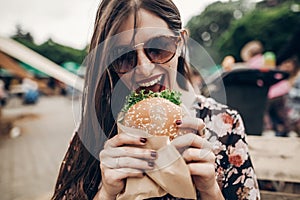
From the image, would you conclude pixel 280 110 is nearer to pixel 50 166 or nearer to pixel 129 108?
pixel 50 166

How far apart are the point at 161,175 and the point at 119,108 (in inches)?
7.2

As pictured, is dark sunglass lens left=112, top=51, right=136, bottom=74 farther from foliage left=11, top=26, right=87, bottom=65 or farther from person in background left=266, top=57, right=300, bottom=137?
person in background left=266, top=57, right=300, bottom=137

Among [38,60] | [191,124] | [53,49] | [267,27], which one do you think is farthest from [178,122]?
[267,27]

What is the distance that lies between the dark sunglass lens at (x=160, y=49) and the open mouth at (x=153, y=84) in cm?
4

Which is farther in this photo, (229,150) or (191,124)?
(229,150)

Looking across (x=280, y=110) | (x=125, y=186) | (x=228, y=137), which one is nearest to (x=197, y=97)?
(x=228, y=137)

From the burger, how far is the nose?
0.04 meters

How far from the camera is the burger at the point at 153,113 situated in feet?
2.38

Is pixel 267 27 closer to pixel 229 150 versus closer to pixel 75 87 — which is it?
pixel 229 150

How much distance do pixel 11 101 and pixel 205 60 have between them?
5.49m

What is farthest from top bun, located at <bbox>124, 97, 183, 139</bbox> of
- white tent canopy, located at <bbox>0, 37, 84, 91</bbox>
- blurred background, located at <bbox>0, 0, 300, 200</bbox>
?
white tent canopy, located at <bbox>0, 37, 84, 91</bbox>

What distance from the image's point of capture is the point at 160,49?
0.77m

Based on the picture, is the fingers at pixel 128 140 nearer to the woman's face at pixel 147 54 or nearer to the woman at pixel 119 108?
the woman at pixel 119 108

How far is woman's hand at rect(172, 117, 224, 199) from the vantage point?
68 centimetres
